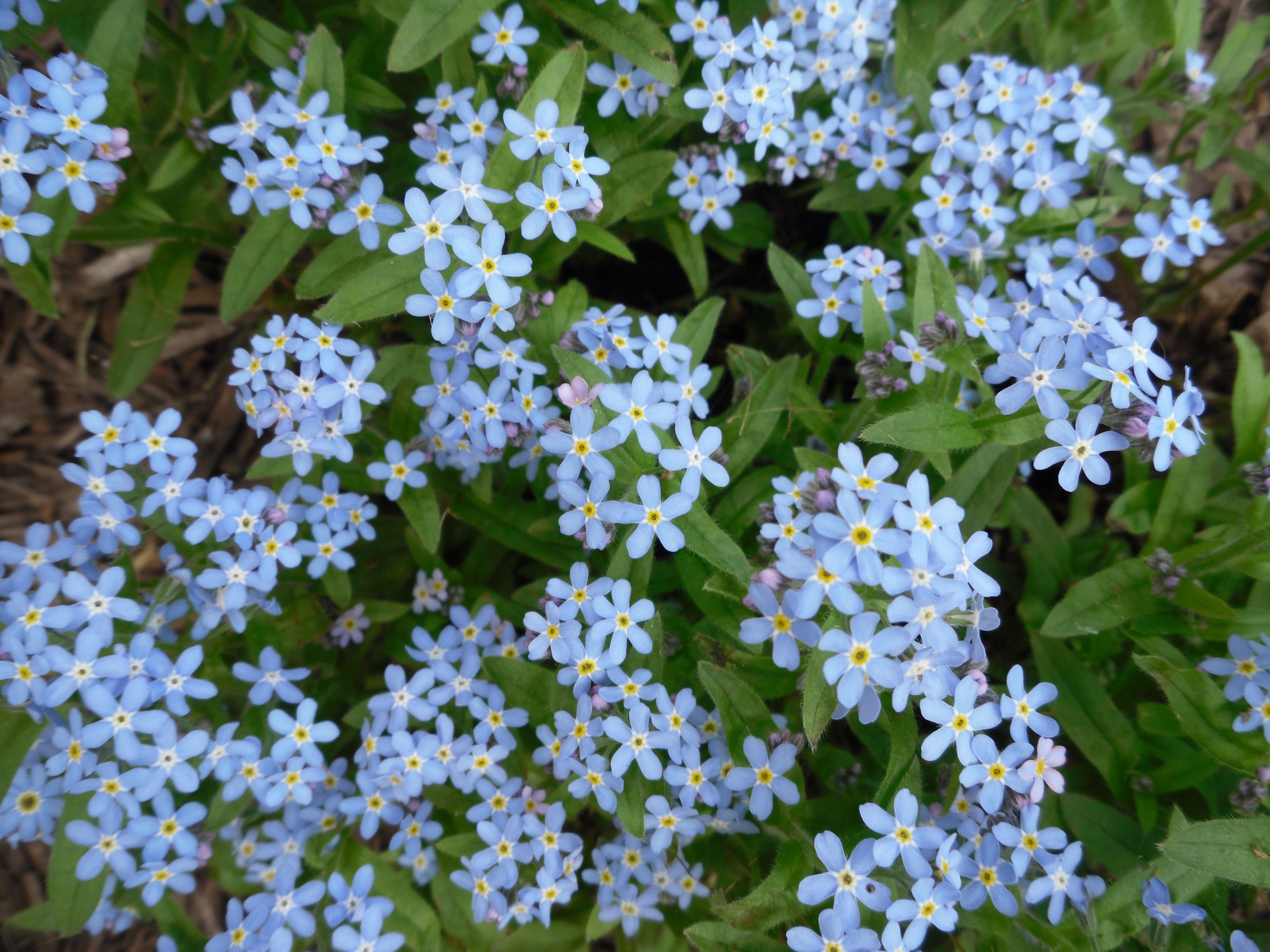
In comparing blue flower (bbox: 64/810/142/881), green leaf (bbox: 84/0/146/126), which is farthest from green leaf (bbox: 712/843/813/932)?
green leaf (bbox: 84/0/146/126)

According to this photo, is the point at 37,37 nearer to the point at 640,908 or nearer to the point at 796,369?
the point at 796,369

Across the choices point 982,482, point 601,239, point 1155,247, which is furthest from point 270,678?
point 1155,247

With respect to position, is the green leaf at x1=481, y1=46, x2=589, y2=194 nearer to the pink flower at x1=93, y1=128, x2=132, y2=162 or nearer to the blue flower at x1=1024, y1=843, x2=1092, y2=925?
the pink flower at x1=93, y1=128, x2=132, y2=162

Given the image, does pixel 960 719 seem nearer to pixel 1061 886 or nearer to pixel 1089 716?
pixel 1061 886

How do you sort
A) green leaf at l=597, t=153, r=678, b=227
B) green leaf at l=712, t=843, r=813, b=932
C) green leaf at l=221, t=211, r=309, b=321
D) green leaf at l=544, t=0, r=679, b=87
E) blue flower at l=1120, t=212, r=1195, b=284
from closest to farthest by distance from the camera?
green leaf at l=712, t=843, r=813, b=932
green leaf at l=544, t=0, r=679, b=87
green leaf at l=221, t=211, r=309, b=321
green leaf at l=597, t=153, r=678, b=227
blue flower at l=1120, t=212, r=1195, b=284

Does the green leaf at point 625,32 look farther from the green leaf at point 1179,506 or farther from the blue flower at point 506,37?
the green leaf at point 1179,506
